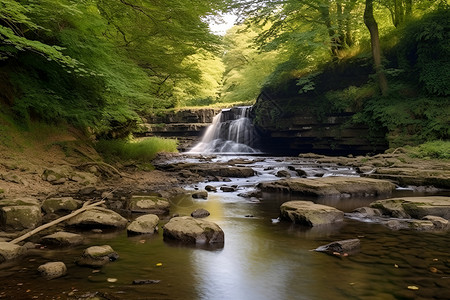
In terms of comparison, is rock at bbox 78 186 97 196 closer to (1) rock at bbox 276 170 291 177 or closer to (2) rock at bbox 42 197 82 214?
(2) rock at bbox 42 197 82 214

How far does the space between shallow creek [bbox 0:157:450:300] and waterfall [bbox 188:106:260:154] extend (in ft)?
57.4

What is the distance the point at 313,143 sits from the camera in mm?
19812

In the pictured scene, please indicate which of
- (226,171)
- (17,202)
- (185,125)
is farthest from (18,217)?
(185,125)

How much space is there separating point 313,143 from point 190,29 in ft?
39.6

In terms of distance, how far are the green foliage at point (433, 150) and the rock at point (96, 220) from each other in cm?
1166

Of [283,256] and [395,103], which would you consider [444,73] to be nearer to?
[395,103]

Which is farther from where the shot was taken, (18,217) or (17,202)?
(17,202)

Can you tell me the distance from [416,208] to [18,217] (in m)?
6.67

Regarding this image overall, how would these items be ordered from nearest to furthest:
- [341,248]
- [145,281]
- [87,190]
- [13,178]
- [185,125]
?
1. [145,281]
2. [341,248]
3. [13,178]
4. [87,190]
5. [185,125]

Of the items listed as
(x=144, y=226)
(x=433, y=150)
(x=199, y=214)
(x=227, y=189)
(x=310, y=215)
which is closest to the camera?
(x=144, y=226)

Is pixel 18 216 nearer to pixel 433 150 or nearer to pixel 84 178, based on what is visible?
pixel 84 178

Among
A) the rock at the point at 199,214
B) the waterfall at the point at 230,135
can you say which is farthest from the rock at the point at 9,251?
the waterfall at the point at 230,135

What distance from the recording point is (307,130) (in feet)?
64.6

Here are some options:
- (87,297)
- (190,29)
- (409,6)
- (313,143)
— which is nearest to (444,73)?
(409,6)
